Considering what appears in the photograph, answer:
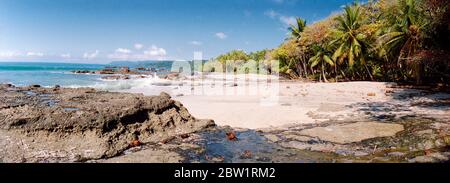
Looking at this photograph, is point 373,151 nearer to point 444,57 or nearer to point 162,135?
point 162,135

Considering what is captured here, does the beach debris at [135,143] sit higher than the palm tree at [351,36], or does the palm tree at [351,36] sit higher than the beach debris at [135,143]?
the palm tree at [351,36]

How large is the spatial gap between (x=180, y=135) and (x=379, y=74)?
29926mm

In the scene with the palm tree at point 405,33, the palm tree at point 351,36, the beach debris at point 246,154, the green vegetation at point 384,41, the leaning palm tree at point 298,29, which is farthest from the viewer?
the leaning palm tree at point 298,29


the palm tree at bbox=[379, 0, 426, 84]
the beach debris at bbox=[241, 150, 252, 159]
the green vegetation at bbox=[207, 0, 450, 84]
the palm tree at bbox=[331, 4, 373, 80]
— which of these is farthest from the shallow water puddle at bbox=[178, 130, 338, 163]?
the palm tree at bbox=[331, 4, 373, 80]

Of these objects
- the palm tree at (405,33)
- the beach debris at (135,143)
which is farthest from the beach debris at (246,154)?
the palm tree at (405,33)

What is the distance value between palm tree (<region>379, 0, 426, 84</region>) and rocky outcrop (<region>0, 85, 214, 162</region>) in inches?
A: 624

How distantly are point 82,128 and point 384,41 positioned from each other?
2012 centimetres

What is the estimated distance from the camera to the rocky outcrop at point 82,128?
633 cm

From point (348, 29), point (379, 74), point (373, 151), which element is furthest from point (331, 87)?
point (373, 151)

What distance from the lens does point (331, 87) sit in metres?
23.2

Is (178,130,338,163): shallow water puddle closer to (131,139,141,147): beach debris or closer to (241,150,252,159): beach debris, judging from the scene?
(241,150,252,159): beach debris

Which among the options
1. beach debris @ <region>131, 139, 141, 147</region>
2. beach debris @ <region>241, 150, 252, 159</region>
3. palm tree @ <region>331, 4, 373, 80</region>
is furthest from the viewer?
palm tree @ <region>331, 4, 373, 80</region>

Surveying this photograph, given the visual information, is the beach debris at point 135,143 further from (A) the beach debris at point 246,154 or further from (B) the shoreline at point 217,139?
(A) the beach debris at point 246,154

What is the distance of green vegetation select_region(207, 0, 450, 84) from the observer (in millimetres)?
14828
